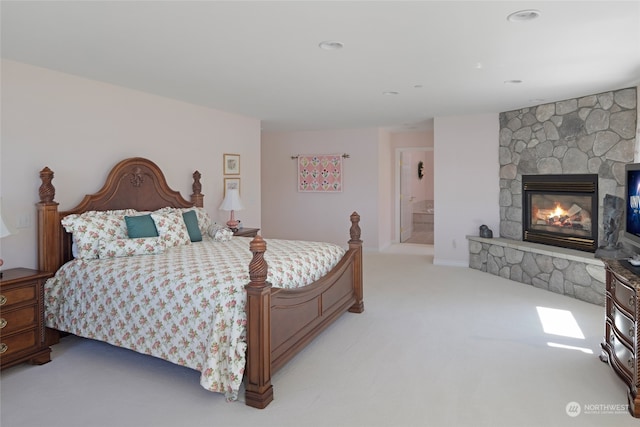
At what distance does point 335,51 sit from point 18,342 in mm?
3117

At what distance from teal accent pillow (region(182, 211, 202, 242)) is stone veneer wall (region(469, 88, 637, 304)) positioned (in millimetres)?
3909

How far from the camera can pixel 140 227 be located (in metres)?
3.88

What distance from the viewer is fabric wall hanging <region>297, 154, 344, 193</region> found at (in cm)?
799

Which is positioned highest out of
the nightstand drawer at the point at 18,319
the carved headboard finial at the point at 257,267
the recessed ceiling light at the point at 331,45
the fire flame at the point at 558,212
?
the recessed ceiling light at the point at 331,45

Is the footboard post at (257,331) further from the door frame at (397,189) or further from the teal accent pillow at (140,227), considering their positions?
the door frame at (397,189)

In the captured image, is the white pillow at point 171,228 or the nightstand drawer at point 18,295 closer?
the nightstand drawer at point 18,295

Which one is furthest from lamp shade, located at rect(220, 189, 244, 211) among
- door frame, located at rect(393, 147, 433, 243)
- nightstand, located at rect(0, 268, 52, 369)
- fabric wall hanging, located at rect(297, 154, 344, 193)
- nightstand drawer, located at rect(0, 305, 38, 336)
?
door frame, located at rect(393, 147, 433, 243)

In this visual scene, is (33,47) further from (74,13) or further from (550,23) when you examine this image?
(550,23)

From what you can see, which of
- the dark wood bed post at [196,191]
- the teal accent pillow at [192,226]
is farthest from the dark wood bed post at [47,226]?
the dark wood bed post at [196,191]

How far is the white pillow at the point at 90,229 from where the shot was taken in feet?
11.7

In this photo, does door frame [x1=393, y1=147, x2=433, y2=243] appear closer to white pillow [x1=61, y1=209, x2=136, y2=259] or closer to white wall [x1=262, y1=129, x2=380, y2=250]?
A: white wall [x1=262, y1=129, x2=380, y2=250]

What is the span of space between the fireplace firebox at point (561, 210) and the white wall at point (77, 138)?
170 inches

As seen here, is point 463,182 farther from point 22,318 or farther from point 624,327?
point 22,318

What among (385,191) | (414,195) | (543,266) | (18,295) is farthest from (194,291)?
(414,195)
